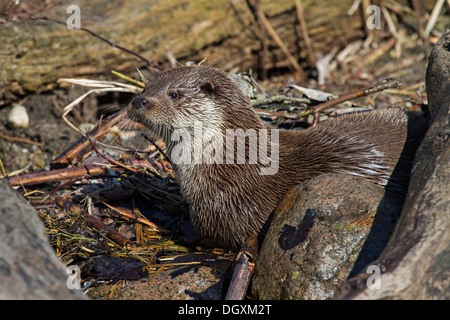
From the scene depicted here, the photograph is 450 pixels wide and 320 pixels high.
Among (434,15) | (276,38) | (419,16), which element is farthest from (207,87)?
(434,15)

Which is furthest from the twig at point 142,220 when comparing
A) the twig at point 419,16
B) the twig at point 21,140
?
the twig at point 419,16

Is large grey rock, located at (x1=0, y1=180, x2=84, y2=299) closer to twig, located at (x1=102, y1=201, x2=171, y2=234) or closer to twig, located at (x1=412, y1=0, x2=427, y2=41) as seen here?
twig, located at (x1=102, y1=201, x2=171, y2=234)

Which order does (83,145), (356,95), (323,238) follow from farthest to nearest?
(83,145)
(356,95)
(323,238)

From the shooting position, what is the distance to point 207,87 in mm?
2713

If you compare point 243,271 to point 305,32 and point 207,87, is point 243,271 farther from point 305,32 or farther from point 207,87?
point 305,32

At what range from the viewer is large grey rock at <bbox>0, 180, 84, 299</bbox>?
1.54 meters

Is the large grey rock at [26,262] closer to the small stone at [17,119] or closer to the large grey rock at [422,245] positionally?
the large grey rock at [422,245]

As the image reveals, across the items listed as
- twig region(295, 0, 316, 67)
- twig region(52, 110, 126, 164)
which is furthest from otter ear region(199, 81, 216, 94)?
twig region(295, 0, 316, 67)

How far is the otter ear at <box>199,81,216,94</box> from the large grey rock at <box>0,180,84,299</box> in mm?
1253

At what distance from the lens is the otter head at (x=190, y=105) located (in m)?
2.66

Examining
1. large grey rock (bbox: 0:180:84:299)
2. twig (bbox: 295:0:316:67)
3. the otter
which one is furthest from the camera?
twig (bbox: 295:0:316:67)

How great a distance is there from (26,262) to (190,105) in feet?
4.46
